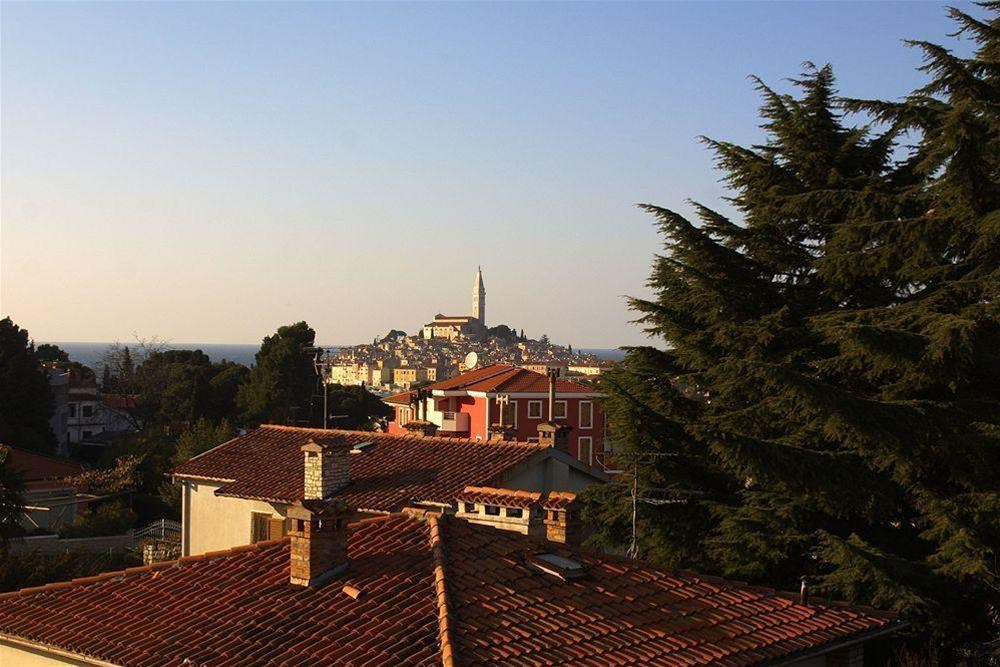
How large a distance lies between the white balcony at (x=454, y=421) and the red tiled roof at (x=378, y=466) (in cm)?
2189

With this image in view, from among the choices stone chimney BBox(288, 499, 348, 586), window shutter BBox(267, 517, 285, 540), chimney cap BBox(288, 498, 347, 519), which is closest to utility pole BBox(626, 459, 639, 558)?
stone chimney BBox(288, 499, 348, 586)

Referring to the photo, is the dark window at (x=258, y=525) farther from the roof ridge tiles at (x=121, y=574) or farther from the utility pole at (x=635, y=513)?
the roof ridge tiles at (x=121, y=574)

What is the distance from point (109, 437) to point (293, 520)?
60.3 metres

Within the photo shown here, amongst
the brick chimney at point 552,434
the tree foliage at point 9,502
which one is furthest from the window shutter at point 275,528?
the tree foliage at point 9,502

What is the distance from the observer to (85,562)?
2330 cm

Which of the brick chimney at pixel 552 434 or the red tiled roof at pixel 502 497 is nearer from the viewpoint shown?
the red tiled roof at pixel 502 497

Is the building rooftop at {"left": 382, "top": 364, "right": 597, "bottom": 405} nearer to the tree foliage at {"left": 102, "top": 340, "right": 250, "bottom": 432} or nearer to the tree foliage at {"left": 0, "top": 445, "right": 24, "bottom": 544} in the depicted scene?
the tree foliage at {"left": 102, "top": 340, "right": 250, "bottom": 432}

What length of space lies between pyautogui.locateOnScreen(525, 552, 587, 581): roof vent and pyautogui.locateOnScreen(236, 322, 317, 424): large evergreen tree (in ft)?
164

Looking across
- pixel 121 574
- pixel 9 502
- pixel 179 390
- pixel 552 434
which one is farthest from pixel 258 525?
pixel 179 390

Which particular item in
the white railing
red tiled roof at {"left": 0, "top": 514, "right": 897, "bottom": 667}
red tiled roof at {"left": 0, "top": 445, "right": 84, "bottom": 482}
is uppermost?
red tiled roof at {"left": 0, "top": 514, "right": 897, "bottom": 667}

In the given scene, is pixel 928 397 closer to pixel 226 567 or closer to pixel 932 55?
pixel 932 55

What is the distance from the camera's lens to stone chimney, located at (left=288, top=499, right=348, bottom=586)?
999cm

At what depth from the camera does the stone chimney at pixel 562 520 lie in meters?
12.3

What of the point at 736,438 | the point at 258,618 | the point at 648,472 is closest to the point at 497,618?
the point at 258,618
